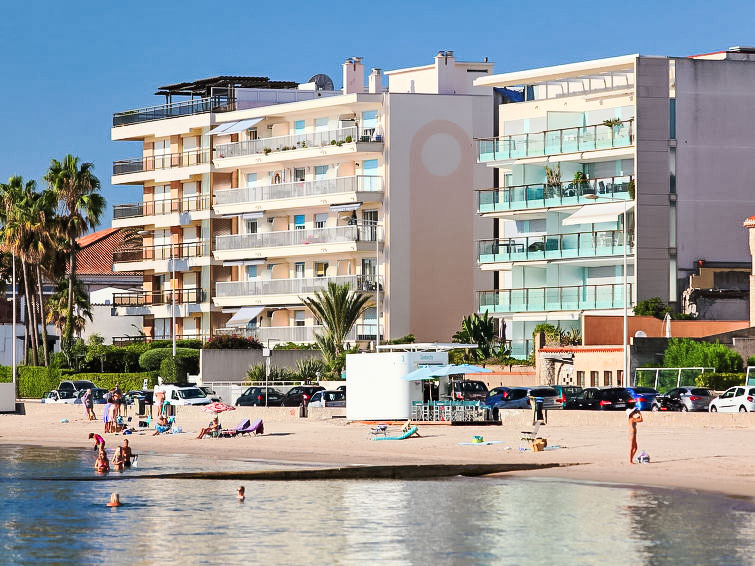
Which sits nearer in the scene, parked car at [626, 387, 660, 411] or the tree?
parked car at [626, 387, 660, 411]

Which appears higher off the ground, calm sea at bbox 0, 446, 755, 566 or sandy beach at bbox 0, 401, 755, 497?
sandy beach at bbox 0, 401, 755, 497

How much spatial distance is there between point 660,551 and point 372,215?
5902 centimetres

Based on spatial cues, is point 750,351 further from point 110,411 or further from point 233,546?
point 233,546

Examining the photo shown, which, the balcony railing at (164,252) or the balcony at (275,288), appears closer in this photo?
the balcony at (275,288)

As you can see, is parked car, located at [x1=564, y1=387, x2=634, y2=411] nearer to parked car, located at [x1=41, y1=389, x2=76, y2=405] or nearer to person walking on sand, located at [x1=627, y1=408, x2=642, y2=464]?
person walking on sand, located at [x1=627, y1=408, x2=642, y2=464]

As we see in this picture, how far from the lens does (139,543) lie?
1181 inches

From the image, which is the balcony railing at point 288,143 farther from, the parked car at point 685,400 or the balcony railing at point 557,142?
the parked car at point 685,400

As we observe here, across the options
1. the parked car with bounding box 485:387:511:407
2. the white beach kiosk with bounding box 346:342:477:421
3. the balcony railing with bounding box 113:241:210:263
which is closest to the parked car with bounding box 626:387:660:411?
the parked car with bounding box 485:387:511:407

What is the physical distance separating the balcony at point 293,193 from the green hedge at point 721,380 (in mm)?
31028

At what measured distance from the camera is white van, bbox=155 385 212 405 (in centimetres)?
6650

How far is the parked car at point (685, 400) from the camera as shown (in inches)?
2154

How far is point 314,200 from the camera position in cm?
8688

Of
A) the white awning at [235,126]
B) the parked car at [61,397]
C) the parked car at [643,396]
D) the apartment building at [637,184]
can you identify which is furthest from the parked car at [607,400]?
the white awning at [235,126]

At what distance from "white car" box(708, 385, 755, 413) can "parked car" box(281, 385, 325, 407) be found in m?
17.7
